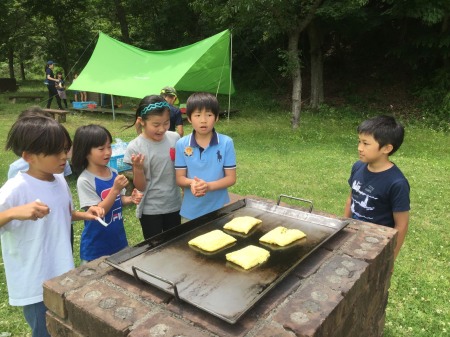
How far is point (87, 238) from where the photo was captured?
91.0 inches

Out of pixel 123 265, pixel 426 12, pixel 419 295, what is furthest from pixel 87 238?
pixel 426 12

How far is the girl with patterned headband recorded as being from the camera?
96.2 inches

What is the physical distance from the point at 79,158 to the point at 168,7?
702 inches

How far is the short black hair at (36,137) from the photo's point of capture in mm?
1694

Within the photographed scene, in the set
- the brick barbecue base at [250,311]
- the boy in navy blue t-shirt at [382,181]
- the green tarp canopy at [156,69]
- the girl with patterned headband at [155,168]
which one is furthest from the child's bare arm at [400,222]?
the green tarp canopy at [156,69]

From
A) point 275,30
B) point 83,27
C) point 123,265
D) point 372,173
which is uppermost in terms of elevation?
point 83,27

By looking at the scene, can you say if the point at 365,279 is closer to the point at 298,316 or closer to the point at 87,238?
the point at 298,316

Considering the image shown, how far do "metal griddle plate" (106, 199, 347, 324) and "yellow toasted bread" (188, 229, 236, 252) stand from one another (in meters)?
0.03

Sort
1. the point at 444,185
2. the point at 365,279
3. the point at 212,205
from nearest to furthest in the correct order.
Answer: the point at 365,279
the point at 212,205
the point at 444,185

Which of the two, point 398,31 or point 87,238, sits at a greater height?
point 398,31

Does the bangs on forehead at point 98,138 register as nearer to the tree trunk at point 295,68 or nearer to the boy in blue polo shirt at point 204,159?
the boy in blue polo shirt at point 204,159

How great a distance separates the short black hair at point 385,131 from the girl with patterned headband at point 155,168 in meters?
1.34

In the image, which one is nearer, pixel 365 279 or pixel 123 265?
pixel 123 265

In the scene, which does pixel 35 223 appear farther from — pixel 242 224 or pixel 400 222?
pixel 400 222
